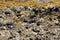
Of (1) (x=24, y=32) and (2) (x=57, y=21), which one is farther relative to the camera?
(2) (x=57, y=21)

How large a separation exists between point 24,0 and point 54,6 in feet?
3.42

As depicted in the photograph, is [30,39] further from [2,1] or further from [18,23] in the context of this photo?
[2,1]

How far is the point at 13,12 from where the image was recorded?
8266 millimetres

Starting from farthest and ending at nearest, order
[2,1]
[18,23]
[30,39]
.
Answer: [2,1] < [18,23] < [30,39]

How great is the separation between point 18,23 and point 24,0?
1.03 m

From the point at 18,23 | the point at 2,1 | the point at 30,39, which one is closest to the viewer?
the point at 30,39

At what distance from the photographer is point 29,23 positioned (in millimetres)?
7992

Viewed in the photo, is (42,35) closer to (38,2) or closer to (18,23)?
(18,23)

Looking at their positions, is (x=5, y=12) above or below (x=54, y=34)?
above

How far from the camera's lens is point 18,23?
791cm

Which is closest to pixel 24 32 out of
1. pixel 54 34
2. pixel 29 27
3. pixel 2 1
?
pixel 29 27

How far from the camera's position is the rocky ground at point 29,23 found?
7477 mm

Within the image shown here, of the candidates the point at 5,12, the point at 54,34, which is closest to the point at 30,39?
the point at 54,34

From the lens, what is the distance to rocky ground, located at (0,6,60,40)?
7477mm
